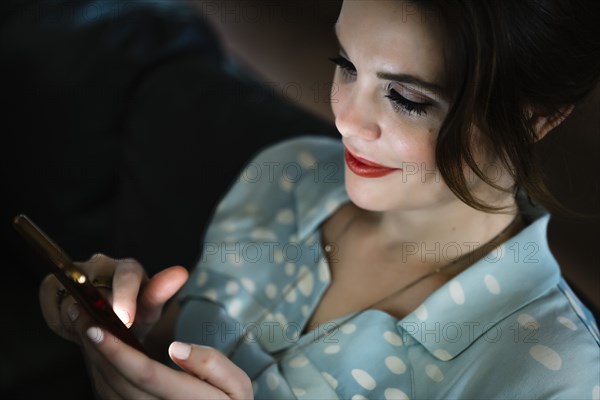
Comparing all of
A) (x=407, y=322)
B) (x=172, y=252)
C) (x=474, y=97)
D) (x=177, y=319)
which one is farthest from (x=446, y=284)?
(x=172, y=252)

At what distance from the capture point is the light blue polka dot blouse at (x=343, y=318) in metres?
0.76

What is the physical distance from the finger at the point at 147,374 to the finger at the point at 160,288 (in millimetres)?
119

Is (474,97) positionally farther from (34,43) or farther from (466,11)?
(34,43)

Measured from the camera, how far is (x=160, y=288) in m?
0.79

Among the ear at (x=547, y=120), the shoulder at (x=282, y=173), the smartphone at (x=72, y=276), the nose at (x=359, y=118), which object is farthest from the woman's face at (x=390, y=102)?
the smartphone at (x=72, y=276)

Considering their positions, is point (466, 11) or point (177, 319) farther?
point (177, 319)

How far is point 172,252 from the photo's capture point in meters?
1.33

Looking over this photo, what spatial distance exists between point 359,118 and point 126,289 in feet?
1.05

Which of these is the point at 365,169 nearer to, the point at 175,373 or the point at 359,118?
the point at 359,118

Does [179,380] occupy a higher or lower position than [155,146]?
higher

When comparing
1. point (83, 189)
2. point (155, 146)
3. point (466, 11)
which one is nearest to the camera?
point (466, 11)

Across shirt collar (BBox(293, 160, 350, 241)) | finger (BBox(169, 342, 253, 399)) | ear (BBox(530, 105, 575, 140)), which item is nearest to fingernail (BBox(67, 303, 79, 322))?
finger (BBox(169, 342, 253, 399))

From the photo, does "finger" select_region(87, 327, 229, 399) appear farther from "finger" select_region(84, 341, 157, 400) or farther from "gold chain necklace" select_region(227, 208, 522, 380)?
"gold chain necklace" select_region(227, 208, 522, 380)

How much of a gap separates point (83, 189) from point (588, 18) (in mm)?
1067
